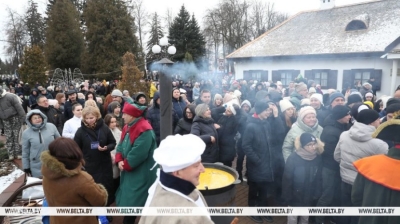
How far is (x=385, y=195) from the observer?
2.31 m

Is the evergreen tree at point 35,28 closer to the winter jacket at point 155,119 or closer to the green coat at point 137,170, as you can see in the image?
the winter jacket at point 155,119

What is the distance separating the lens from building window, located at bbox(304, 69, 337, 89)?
17562 mm

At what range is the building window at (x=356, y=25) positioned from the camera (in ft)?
59.2

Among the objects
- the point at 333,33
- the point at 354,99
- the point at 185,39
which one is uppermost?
the point at 185,39

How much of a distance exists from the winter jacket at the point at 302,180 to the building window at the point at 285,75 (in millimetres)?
15873

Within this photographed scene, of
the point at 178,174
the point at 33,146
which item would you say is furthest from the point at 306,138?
the point at 33,146

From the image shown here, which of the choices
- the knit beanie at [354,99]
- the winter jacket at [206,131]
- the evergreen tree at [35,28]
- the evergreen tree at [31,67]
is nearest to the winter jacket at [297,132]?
the winter jacket at [206,131]

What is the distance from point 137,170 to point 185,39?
70.0 feet

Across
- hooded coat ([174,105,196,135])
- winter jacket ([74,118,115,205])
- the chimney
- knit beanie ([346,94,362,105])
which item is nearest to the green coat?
winter jacket ([74,118,115,205])

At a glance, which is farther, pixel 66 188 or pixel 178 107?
pixel 178 107

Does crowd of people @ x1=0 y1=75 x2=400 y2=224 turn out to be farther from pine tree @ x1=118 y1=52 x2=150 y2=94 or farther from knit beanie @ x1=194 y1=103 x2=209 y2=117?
pine tree @ x1=118 y1=52 x2=150 y2=94

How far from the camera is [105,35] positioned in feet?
105

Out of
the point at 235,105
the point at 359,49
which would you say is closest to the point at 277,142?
the point at 235,105

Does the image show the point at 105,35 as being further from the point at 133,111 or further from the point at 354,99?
the point at 133,111
